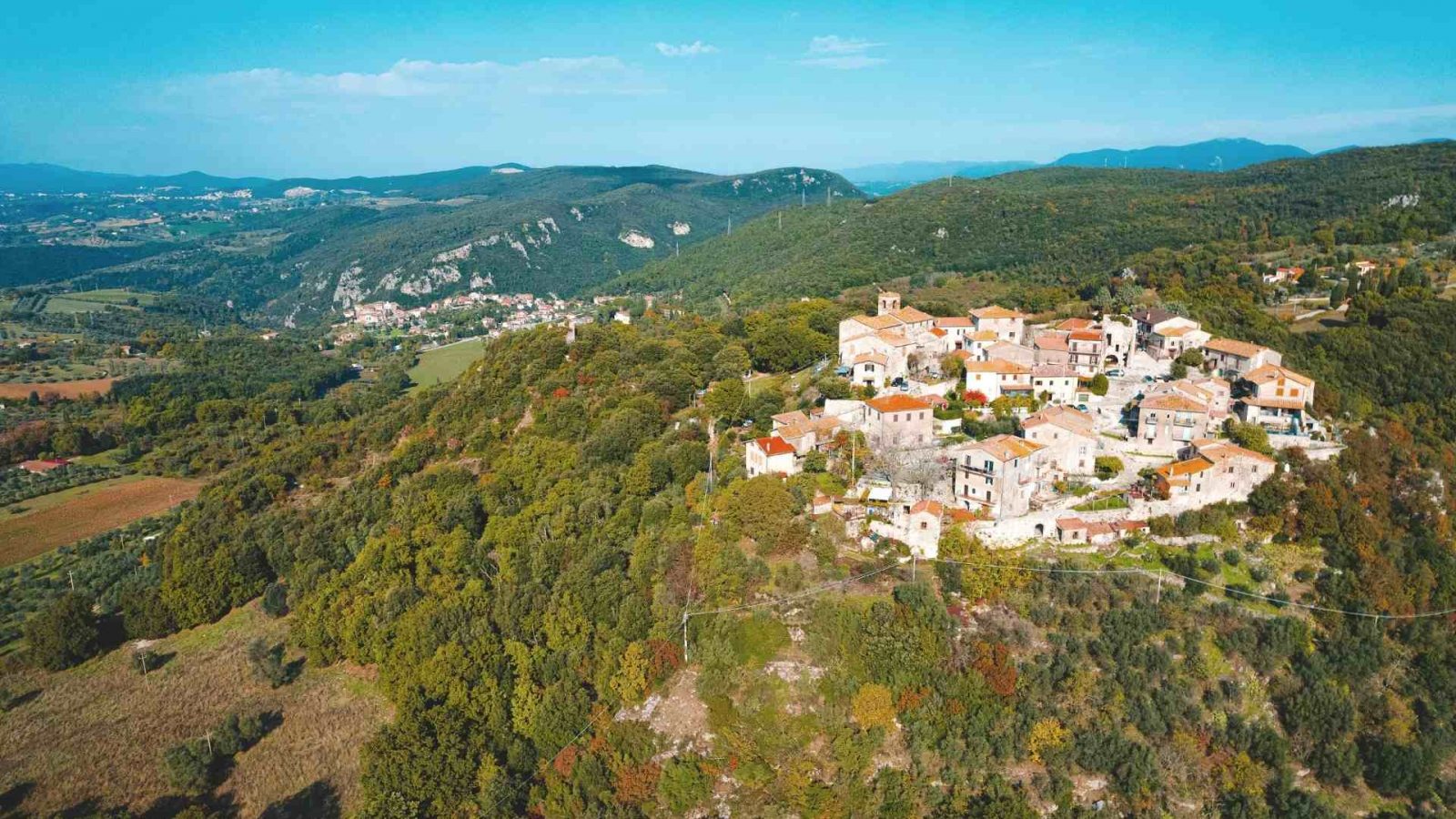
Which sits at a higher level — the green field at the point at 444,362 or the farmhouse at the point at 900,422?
the farmhouse at the point at 900,422

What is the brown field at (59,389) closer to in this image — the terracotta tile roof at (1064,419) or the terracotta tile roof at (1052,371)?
the terracotta tile roof at (1052,371)

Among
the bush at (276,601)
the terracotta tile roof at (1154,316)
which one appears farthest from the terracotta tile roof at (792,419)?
the bush at (276,601)

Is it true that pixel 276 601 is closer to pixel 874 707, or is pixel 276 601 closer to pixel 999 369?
pixel 874 707

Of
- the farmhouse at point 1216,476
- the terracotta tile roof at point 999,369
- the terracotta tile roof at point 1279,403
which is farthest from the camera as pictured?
the terracotta tile roof at point 999,369

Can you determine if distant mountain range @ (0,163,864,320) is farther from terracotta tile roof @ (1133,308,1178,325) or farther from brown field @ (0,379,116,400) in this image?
terracotta tile roof @ (1133,308,1178,325)

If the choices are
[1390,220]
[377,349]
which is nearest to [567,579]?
[1390,220]

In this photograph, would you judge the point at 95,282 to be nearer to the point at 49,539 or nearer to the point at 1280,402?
the point at 49,539

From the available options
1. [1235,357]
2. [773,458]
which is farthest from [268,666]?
[1235,357]
